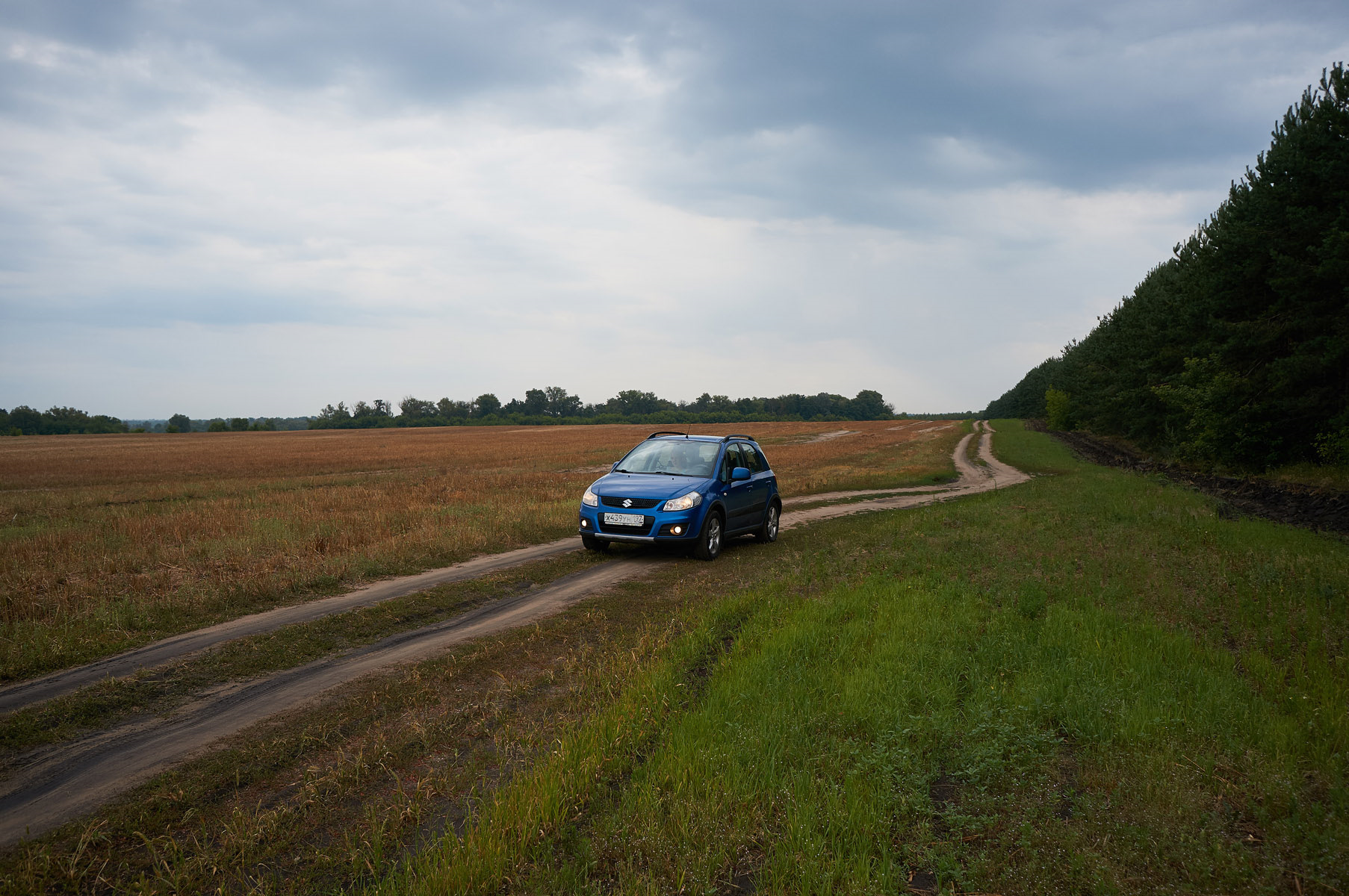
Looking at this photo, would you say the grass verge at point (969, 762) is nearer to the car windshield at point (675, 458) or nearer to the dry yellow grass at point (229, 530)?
the car windshield at point (675, 458)

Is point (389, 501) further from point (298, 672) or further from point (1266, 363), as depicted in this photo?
point (1266, 363)

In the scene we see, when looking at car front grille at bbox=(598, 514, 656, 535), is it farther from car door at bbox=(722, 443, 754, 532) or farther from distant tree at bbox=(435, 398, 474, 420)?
distant tree at bbox=(435, 398, 474, 420)

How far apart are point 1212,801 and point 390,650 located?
20.3 feet

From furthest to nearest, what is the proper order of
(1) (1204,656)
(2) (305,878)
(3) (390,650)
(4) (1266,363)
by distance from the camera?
(4) (1266,363) < (3) (390,650) < (1) (1204,656) < (2) (305,878)

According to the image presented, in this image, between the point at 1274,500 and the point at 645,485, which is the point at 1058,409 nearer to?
the point at 1274,500

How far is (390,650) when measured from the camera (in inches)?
266

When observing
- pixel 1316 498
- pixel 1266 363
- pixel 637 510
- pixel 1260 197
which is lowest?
pixel 1316 498

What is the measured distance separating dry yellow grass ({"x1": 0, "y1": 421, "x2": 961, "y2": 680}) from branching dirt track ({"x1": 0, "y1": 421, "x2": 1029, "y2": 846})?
1.86ft

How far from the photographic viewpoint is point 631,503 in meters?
11.3

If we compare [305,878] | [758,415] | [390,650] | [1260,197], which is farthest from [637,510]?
[758,415]

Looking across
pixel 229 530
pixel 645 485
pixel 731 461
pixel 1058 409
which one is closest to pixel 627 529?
pixel 645 485


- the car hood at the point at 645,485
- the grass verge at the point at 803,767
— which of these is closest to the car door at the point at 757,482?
the car hood at the point at 645,485

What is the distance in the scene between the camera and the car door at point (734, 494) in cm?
1219

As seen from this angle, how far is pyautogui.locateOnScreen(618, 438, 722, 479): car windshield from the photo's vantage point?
40.3ft
